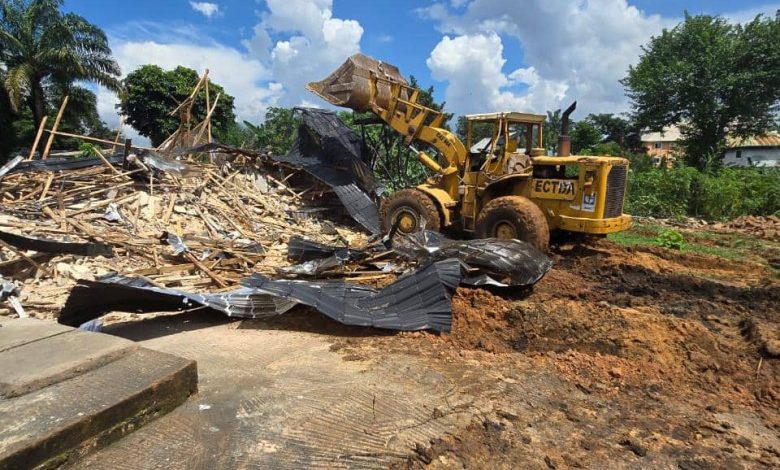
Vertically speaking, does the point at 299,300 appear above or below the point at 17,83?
below

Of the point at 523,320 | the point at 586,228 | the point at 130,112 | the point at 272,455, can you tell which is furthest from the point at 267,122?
the point at 272,455

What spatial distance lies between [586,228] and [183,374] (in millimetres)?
6855

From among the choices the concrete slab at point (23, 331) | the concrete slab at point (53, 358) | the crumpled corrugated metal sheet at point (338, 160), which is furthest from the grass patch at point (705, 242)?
the concrete slab at point (23, 331)

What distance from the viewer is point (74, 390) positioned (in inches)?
135

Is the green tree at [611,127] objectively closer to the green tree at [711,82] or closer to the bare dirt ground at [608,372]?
the green tree at [711,82]

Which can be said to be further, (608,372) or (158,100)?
(158,100)

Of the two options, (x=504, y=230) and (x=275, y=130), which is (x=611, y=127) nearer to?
(x=275, y=130)

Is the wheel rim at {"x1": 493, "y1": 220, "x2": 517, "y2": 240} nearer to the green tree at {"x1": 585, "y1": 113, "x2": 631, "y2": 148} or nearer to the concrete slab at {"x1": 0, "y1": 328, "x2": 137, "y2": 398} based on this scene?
the concrete slab at {"x1": 0, "y1": 328, "x2": 137, "y2": 398}

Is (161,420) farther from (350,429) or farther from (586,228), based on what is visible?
(586,228)

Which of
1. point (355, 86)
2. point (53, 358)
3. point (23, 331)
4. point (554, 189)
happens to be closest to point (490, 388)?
point (53, 358)

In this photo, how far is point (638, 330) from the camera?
521 cm

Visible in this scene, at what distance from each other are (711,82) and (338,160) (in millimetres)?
21113

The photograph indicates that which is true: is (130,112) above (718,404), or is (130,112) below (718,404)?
above

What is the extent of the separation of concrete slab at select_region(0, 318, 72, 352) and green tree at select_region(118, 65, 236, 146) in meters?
24.5
